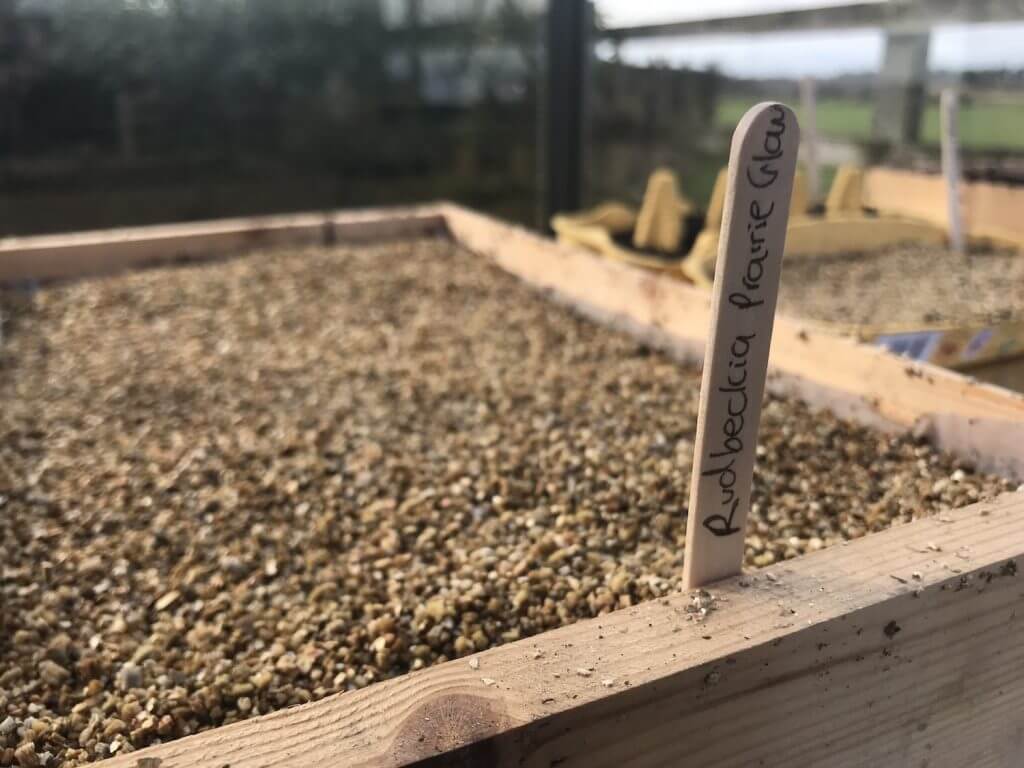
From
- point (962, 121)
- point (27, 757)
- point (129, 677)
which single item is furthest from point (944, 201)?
A: point (27, 757)

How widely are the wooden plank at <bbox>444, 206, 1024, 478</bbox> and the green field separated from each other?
1105mm

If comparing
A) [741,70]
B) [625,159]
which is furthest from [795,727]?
[625,159]

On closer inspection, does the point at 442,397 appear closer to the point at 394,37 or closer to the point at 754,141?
the point at 754,141

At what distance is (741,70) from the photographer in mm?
3455

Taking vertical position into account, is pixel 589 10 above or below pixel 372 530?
above

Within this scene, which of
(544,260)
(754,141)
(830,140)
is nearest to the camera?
(754,141)

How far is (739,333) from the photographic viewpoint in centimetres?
70

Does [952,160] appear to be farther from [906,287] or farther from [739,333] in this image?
[739,333]

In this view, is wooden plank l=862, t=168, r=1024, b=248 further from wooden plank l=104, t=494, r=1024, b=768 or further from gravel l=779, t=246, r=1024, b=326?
wooden plank l=104, t=494, r=1024, b=768

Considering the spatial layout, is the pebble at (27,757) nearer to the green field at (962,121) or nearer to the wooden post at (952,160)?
the wooden post at (952,160)

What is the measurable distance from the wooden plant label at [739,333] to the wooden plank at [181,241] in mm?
2367

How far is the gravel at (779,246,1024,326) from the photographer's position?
200 centimetres

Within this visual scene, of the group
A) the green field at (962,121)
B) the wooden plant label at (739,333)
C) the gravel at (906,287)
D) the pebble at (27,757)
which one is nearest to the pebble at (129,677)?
the pebble at (27,757)

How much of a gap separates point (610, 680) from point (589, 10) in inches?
147
